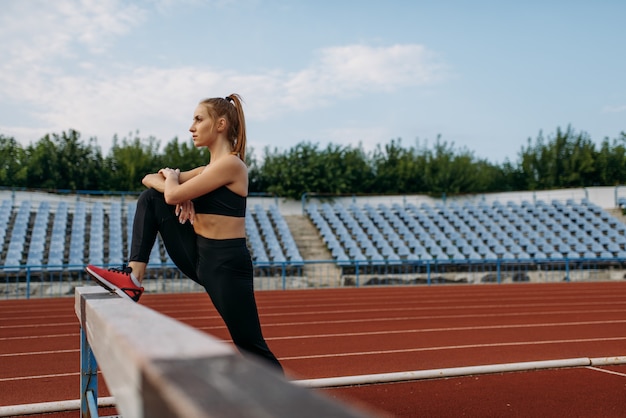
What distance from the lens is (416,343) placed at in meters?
7.50

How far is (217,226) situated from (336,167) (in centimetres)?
2661

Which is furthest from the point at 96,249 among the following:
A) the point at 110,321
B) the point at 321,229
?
the point at 110,321

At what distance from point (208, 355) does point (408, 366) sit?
551 centimetres

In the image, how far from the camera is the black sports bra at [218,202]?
278cm

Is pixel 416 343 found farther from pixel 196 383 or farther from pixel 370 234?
pixel 370 234

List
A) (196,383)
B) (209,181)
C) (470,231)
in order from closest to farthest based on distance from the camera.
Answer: (196,383) → (209,181) → (470,231)

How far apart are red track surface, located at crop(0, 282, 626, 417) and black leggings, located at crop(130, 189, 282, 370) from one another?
1579 millimetres

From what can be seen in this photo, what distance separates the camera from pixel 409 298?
14266 mm

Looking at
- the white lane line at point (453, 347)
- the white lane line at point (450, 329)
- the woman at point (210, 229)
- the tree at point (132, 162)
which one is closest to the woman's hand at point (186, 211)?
the woman at point (210, 229)

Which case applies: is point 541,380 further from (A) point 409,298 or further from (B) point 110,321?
(A) point 409,298

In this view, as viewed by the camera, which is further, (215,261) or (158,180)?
(158,180)

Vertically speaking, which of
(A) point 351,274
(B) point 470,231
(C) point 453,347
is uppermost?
(B) point 470,231

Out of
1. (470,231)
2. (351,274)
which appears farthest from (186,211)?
(470,231)

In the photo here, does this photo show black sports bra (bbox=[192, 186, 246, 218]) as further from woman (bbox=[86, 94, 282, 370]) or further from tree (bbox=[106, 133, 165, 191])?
tree (bbox=[106, 133, 165, 191])
